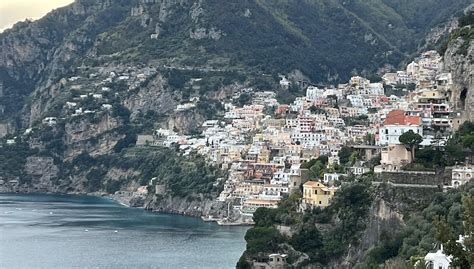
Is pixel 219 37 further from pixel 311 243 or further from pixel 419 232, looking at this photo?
pixel 419 232

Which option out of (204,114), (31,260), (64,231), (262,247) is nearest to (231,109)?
(204,114)

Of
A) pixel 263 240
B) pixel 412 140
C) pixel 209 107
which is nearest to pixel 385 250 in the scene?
pixel 412 140

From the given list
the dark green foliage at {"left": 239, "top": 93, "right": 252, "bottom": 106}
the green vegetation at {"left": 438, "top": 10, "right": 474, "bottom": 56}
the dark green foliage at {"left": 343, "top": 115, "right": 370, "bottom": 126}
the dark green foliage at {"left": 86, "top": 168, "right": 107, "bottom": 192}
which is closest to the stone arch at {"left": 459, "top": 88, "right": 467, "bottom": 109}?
the green vegetation at {"left": 438, "top": 10, "right": 474, "bottom": 56}

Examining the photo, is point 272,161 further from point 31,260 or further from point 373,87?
point 31,260

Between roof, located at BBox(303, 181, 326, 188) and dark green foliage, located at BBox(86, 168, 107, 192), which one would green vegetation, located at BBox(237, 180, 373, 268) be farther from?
dark green foliage, located at BBox(86, 168, 107, 192)

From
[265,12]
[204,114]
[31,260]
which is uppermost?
[265,12]
